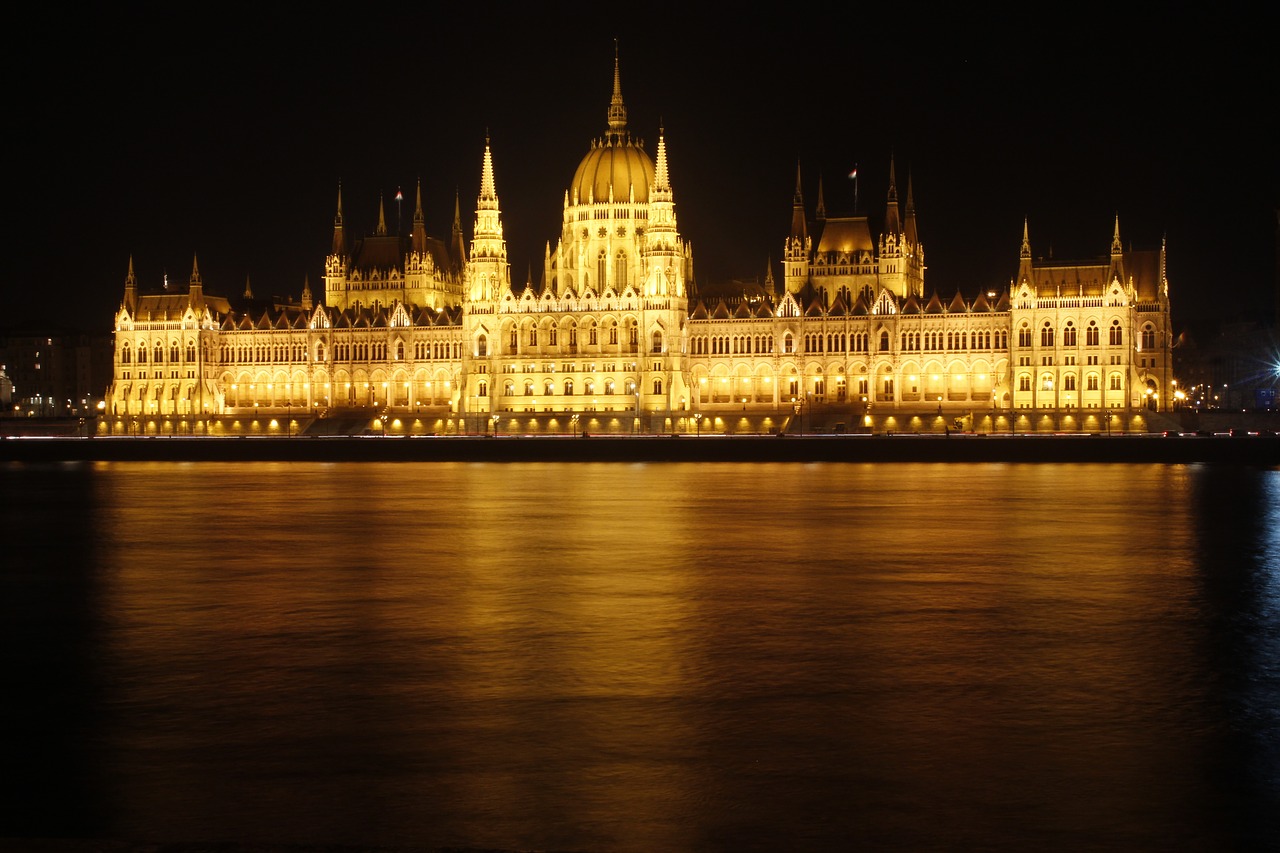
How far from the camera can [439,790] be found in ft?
42.4

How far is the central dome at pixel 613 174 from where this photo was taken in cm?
11856

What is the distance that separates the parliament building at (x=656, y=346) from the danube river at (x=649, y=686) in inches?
2624

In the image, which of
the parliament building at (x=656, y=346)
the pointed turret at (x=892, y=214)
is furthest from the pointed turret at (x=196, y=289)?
the pointed turret at (x=892, y=214)

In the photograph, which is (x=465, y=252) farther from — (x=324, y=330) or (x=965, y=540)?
(x=965, y=540)

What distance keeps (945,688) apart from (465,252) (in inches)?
5158

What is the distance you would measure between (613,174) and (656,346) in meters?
17.5

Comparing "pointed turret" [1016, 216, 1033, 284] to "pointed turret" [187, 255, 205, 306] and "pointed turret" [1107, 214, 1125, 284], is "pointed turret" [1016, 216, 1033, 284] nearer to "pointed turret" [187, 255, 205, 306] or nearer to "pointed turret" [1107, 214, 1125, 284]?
"pointed turret" [1107, 214, 1125, 284]

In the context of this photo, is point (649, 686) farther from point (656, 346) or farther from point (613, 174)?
point (613, 174)

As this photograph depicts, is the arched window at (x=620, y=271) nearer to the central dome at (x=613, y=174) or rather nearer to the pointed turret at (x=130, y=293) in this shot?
the central dome at (x=613, y=174)

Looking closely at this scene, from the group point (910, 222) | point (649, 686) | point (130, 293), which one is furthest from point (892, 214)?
point (649, 686)

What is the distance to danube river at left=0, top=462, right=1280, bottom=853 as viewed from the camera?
12.2m

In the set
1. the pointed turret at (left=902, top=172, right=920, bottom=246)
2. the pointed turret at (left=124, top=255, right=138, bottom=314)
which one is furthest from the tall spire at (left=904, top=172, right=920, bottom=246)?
the pointed turret at (left=124, top=255, right=138, bottom=314)

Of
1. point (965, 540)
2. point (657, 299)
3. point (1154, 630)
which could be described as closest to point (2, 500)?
point (965, 540)

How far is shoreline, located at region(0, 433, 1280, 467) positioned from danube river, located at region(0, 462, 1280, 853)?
3784cm
